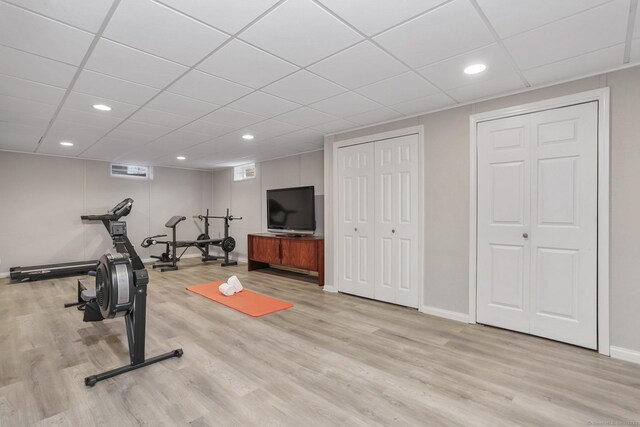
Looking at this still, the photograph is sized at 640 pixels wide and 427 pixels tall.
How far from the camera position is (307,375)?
8.00 ft

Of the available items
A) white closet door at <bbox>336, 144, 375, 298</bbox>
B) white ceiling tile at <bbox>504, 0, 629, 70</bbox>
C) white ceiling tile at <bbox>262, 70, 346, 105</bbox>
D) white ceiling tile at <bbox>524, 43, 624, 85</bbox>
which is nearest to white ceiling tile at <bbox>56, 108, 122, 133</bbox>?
white ceiling tile at <bbox>262, 70, 346, 105</bbox>

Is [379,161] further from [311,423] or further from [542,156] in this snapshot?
[311,423]

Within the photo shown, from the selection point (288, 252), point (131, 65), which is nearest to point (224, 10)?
point (131, 65)

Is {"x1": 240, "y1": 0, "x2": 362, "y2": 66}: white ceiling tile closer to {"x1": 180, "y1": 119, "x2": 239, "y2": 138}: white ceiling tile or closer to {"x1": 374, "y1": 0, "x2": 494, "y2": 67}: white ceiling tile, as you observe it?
{"x1": 374, "y1": 0, "x2": 494, "y2": 67}: white ceiling tile

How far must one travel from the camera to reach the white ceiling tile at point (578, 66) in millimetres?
2438

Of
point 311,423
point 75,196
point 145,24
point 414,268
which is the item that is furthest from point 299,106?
point 75,196

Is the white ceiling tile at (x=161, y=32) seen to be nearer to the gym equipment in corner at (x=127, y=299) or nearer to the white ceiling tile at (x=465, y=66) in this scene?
the gym equipment in corner at (x=127, y=299)

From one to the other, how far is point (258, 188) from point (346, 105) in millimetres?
4512

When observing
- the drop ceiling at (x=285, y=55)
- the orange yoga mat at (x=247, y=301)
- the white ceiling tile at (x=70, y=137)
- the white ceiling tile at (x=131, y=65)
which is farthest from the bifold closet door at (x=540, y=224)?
the white ceiling tile at (x=70, y=137)

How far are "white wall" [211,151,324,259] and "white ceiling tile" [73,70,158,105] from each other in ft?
11.5

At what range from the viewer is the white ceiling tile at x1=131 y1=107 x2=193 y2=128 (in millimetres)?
3730

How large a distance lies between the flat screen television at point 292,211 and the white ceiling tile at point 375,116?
75.7 inches

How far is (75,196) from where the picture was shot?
682 cm

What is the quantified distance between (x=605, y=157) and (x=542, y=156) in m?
0.47
